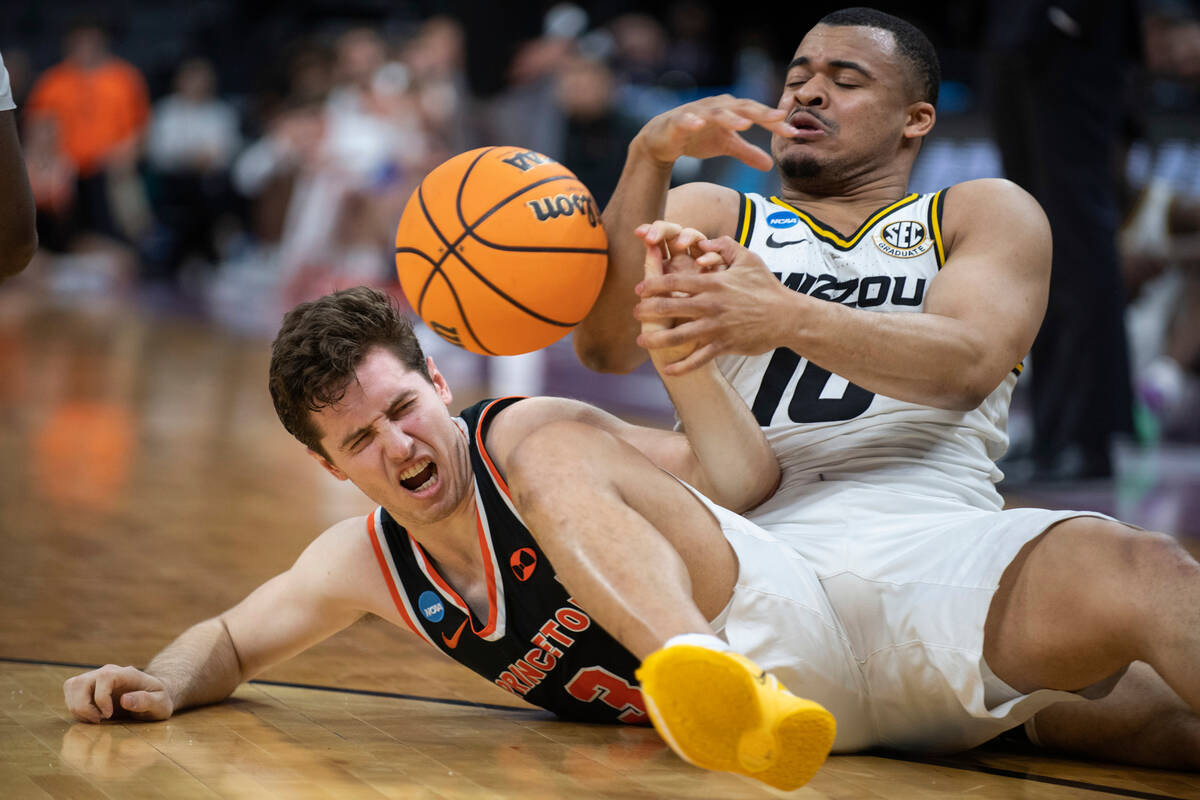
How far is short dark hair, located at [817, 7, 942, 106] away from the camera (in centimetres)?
358

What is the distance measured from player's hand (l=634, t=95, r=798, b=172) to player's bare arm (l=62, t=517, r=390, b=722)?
3.59 ft

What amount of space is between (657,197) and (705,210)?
201mm

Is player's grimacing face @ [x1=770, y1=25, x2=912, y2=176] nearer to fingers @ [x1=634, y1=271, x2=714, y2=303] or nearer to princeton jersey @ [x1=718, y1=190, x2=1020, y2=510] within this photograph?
princeton jersey @ [x1=718, y1=190, x2=1020, y2=510]

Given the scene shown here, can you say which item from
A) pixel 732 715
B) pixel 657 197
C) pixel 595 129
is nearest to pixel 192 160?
pixel 595 129

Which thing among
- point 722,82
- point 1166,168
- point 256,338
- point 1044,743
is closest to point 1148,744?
point 1044,743

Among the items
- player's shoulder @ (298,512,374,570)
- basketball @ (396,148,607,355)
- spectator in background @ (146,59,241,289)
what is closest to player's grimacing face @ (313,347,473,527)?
player's shoulder @ (298,512,374,570)

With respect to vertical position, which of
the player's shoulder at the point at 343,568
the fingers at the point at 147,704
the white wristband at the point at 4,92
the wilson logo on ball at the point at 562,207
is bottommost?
the fingers at the point at 147,704

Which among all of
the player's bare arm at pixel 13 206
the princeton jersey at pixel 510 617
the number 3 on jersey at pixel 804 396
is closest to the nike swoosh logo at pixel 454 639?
the princeton jersey at pixel 510 617

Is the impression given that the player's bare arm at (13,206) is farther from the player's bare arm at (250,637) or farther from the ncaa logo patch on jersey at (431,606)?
the ncaa logo patch on jersey at (431,606)

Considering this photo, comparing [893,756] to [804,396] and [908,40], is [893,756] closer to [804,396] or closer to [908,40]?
[804,396]

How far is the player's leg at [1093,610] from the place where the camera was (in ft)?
8.76

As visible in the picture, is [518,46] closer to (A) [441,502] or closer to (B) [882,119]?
(B) [882,119]

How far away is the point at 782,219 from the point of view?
3.54 metres

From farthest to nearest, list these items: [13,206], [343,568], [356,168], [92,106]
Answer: [92,106]
[356,168]
[13,206]
[343,568]
